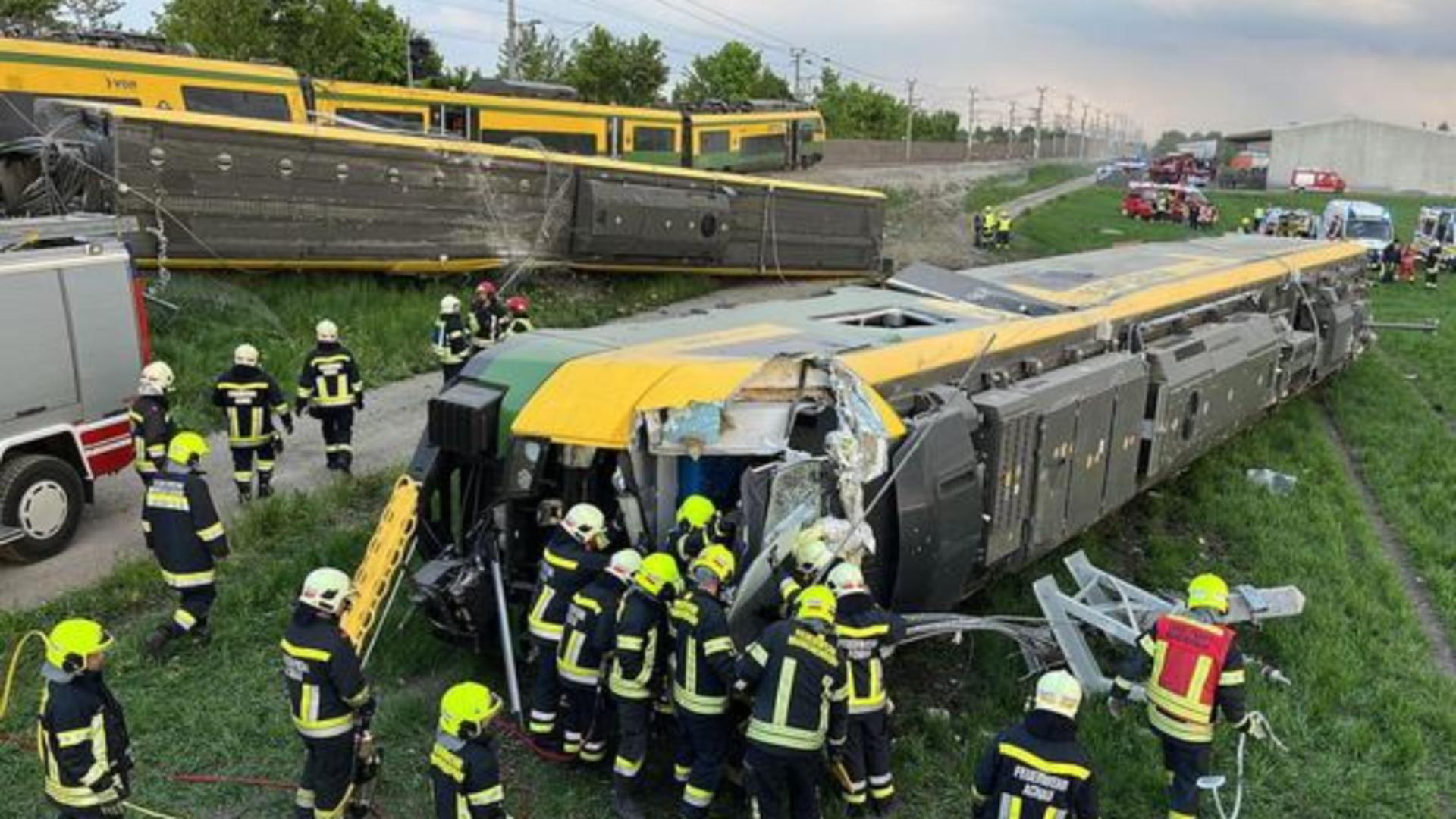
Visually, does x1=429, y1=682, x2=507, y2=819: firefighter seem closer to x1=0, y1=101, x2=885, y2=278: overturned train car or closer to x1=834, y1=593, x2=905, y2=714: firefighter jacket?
x1=834, y1=593, x2=905, y2=714: firefighter jacket

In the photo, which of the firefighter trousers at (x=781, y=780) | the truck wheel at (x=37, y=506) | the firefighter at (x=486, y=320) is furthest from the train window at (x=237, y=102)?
the firefighter trousers at (x=781, y=780)

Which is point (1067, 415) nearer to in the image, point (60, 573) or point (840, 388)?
point (840, 388)

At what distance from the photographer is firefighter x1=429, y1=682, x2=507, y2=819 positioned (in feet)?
15.1

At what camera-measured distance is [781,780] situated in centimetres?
521

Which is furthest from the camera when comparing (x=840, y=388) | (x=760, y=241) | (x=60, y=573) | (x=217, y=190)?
(x=760, y=241)

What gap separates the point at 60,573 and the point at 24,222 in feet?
Result: 10.3

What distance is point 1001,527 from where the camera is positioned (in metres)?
6.95

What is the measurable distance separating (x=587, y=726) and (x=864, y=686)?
149cm

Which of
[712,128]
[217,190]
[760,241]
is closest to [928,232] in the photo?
[712,128]

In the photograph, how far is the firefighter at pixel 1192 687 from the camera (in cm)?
549

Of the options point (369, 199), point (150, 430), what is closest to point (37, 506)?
point (150, 430)

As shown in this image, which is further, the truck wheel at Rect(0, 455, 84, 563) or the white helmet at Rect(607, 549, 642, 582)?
the truck wheel at Rect(0, 455, 84, 563)

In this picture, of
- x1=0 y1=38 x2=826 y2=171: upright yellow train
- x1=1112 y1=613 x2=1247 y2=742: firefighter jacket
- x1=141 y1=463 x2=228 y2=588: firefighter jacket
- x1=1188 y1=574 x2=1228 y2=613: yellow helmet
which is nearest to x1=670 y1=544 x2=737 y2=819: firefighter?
x1=1112 y1=613 x2=1247 y2=742: firefighter jacket

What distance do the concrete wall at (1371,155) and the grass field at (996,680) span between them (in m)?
70.3
